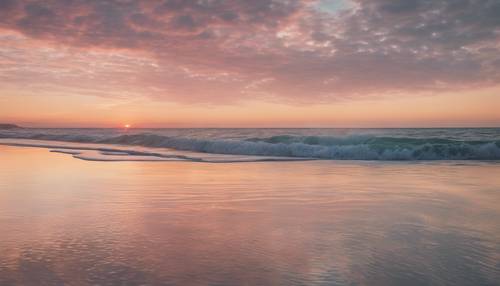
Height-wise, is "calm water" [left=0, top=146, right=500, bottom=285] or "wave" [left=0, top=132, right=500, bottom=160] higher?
"wave" [left=0, top=132, right=500, bottom=160]

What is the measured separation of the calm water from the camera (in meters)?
3.15

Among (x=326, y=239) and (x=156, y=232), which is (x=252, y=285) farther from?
(x=156, y=232)

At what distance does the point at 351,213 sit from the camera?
17.9 feet

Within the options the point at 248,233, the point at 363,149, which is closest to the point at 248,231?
the point at 248,233

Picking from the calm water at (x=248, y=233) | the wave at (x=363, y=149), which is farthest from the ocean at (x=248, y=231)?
the wave at (x=363, y=149)

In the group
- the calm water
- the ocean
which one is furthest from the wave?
the calm water

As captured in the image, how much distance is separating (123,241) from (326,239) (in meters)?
2.05

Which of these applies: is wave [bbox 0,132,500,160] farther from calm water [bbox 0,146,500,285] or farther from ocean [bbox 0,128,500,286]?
calm water [bbox 0,146,500,285]

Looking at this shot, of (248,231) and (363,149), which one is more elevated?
(363,149)

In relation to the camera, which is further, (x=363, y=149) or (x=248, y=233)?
(x=363, y=149)

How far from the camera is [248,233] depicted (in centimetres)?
440

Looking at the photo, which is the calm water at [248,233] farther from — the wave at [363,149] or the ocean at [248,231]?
the wave at [363,149]

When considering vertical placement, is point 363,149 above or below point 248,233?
above

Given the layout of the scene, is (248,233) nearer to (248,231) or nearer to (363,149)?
(248,231)
